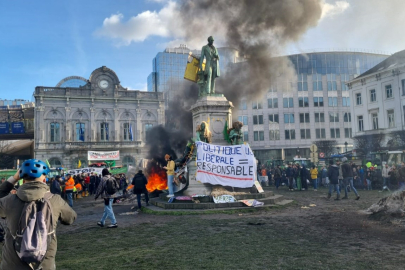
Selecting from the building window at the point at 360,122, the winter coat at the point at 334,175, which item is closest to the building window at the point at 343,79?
the building window at the point at 360,122

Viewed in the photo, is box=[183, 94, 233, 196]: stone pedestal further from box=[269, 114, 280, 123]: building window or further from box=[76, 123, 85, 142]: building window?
box=[269, 114, 280, 123]: building window

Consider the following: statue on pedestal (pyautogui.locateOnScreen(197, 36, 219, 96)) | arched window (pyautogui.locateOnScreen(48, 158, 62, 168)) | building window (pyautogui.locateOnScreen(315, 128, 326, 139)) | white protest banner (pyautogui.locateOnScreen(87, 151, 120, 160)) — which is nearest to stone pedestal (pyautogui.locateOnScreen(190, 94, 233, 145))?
statue on pedestal (pyautogui.locateOnScreen(197, 36, 219, 96))

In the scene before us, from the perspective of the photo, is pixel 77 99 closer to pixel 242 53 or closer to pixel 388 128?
pixel 242 53

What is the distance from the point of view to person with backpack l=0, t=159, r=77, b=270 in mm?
2600

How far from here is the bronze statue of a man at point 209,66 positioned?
1392 cm

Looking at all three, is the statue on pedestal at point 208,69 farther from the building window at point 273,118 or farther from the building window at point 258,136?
the building window at point 273,118

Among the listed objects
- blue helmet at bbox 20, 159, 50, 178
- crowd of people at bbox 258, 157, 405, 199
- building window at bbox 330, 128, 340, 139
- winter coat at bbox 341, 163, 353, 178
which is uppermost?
building window at bbox 330, 128, 340, 139

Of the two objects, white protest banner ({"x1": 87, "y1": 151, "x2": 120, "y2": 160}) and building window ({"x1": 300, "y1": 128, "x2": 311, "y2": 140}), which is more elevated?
building window ({"x1": 300, "y1": 128, "x2": 311, "y2": 140})

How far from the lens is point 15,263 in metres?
2.68

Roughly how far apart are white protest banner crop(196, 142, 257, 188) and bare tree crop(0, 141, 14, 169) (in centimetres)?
3749

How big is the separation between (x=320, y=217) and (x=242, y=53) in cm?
1239

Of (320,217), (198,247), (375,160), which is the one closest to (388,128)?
(375,160)

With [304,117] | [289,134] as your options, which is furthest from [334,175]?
[304,117]

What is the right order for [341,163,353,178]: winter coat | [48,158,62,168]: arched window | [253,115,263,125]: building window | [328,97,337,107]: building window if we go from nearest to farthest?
[341,163,353,178]: winter coat, [48,158,62,168]: arched window, [328,97,337,107]: building window, [253,115,263,125]: building window
